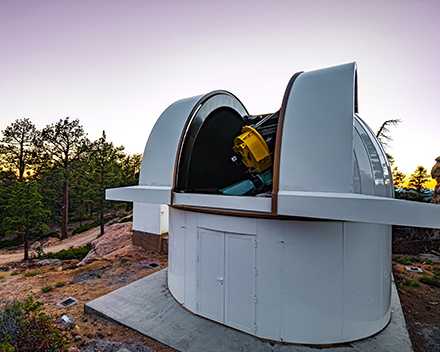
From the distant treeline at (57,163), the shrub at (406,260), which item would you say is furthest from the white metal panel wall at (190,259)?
the distant treeline at (57,163)

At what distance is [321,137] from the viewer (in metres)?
3.87

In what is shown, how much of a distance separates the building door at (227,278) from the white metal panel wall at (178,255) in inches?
22.1

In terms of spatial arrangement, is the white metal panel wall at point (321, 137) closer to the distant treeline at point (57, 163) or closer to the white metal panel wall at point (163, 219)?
the white metal panel wall at point (163, 219)

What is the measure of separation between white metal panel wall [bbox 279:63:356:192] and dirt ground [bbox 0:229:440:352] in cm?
400

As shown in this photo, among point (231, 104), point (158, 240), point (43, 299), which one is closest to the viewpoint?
point (43, 299)

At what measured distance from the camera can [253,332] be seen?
4555 mm

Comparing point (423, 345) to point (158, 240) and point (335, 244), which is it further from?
point (158, 240)

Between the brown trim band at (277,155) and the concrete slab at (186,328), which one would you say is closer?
the brown trim band at (277,155)

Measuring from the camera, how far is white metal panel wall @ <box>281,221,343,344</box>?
4184 mm

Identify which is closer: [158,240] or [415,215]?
[415,215]

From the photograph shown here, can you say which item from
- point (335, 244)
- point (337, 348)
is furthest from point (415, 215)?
point (337, 348)

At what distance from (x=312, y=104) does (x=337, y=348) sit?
4.51 m

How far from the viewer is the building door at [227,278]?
15.0 feet

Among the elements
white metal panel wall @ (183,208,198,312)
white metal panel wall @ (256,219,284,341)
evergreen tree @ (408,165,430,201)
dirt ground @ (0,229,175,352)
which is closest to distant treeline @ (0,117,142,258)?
dirt ground @ (0,229,175,352)
